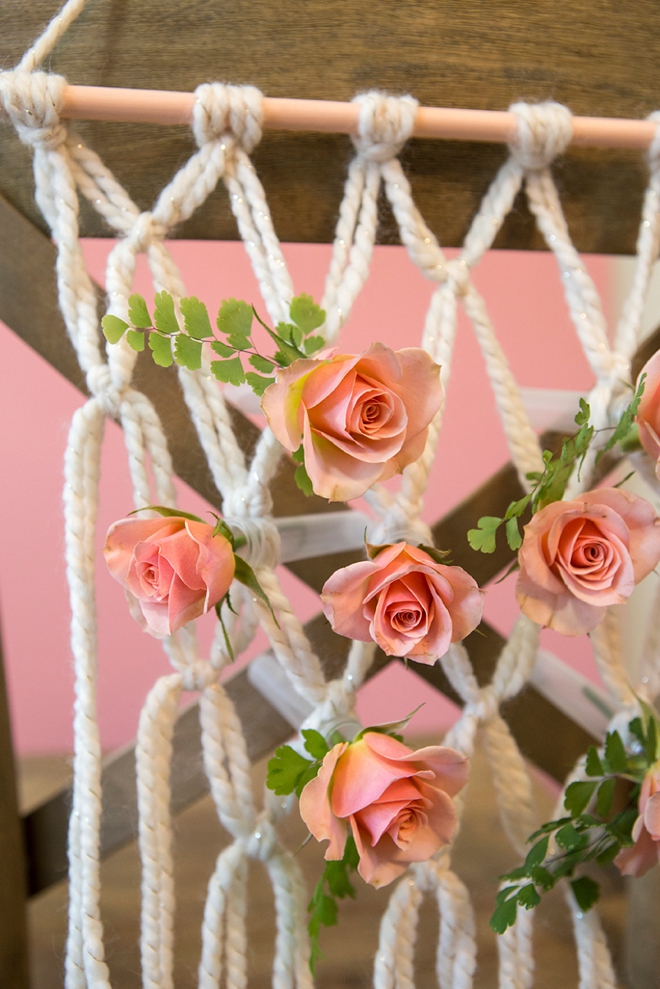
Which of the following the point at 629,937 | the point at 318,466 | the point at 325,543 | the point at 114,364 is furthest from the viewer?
the point at 629,937

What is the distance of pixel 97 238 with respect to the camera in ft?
2.12

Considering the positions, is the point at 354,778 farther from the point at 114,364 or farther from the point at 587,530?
the point at 114,364

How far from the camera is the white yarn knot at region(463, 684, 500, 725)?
0.64 m

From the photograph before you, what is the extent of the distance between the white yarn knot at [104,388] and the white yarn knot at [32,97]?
0.19 m

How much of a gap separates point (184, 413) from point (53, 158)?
22 cm

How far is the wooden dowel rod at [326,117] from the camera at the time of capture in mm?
569

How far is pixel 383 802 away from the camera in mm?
495

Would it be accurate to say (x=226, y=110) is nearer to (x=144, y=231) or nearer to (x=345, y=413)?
(x=144, y=231)

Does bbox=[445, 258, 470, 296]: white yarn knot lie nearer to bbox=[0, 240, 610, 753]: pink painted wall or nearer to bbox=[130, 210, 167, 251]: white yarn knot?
bbox=[0, 240, 610, 753]: pink painted wall

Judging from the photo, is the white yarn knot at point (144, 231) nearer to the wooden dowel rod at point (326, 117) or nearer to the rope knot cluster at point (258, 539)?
the wooden dowel rod at point (326, 117)

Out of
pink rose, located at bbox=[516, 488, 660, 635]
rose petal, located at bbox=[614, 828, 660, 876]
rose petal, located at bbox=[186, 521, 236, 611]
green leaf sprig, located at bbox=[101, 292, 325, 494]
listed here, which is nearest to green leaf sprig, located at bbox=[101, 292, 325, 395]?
green leaf sprig, located at bbox=[101, 292, 325, 494]

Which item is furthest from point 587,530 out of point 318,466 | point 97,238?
point 97,238

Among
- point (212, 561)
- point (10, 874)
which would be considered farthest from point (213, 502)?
point (10, 874)

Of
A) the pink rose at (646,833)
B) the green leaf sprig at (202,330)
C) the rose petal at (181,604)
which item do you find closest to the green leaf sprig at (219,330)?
the green leaf sprig at (202,330)
